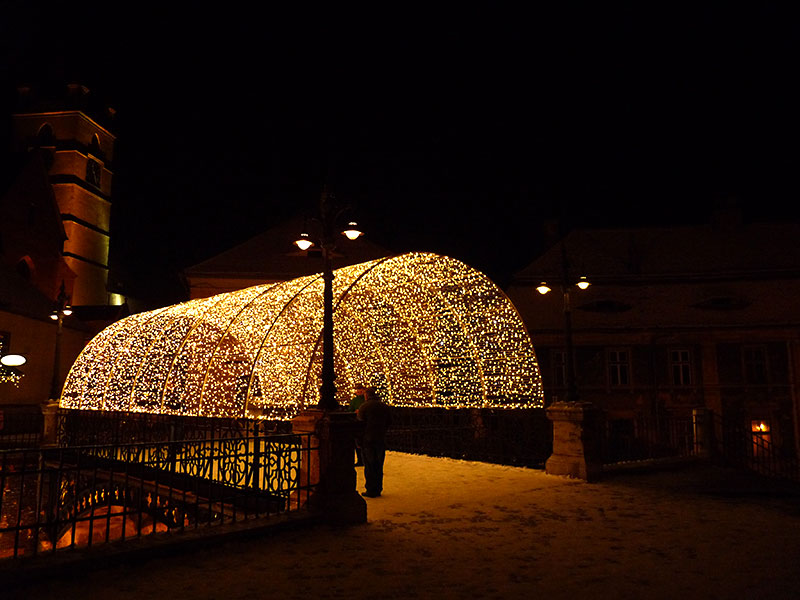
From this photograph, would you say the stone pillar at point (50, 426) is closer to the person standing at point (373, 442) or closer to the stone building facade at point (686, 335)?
the person standing at point (373, 442)

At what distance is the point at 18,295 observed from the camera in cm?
3042

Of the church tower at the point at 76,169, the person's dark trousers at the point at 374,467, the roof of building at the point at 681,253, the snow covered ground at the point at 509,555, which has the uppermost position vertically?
the church tower at the point at 76,169

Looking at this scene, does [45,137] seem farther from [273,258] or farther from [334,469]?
[334,469]

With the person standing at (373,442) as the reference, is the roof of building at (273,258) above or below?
above

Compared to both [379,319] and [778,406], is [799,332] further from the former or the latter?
[379,319]

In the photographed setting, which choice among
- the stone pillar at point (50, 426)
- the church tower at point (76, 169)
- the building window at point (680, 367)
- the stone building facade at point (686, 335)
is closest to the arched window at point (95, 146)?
the church tower at point (76, 169)

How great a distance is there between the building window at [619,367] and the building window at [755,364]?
17.2 ft

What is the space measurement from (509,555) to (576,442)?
20.1ft

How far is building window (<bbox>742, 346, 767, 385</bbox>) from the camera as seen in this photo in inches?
1164

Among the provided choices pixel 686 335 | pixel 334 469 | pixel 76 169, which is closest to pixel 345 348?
pixel 334 469

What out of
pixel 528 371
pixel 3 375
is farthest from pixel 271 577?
pixel 3 375

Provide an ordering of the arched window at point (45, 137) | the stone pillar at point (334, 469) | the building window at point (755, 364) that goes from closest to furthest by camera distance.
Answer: the stone pillar at point (334, 469), the building window at point (755, 364), the arched window at point (45, 137)

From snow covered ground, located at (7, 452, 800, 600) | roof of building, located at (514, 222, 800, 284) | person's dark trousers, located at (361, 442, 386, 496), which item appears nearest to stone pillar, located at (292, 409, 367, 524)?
snow covered ground, located at (7, 452, 800, 600)

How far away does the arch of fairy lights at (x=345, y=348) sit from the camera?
1822 centimetres
